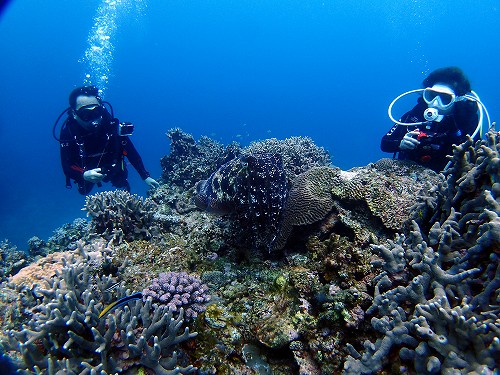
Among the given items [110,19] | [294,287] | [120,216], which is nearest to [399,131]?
[294,287]

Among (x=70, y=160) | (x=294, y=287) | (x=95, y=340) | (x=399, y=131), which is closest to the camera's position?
(x=95, y=340)

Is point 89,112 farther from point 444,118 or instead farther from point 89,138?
point 444,118

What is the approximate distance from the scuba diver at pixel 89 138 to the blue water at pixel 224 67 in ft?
256

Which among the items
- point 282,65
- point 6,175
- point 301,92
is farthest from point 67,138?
point 282,65

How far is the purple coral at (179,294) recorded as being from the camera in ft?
10.0

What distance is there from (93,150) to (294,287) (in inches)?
296

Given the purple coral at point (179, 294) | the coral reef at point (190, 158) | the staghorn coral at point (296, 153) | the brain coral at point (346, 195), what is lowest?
the purple coral at point (179, 294)

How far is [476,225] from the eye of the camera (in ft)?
8.29

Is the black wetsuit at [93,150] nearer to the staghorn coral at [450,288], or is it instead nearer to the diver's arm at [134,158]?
the diver's arm at [134,158]

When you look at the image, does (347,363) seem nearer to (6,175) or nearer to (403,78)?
(6,175)

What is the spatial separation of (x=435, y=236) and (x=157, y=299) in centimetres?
285

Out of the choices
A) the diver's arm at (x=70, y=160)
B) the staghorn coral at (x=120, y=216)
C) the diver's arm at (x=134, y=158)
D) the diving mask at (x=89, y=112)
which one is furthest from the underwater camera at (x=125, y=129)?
the staghorn coral at (x=120, y=216)

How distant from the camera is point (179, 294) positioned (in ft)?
10.3

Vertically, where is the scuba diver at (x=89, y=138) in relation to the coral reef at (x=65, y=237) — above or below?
above
